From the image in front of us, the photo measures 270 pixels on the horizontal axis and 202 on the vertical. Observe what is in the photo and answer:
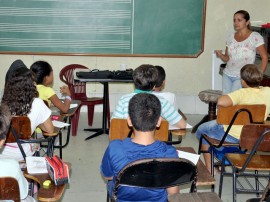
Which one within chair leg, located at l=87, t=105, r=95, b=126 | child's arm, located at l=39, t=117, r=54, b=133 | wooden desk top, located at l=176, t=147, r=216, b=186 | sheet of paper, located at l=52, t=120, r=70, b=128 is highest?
child's arm, located at l=39, t=117, r=54, b=133

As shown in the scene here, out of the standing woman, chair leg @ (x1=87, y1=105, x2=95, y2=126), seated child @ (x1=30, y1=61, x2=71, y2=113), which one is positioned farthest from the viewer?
chair leg @ (x1=87, y1=105, x2=95, y2=126)

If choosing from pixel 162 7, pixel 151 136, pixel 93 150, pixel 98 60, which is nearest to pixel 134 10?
pixel 162 7

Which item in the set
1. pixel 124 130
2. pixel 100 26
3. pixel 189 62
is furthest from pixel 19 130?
pixel 189 62

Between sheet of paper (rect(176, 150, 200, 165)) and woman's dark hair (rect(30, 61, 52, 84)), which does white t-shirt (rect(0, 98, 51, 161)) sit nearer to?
woman's dark hair (rect(30, 61, 52, 84))

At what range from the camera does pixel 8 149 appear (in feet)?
10.7

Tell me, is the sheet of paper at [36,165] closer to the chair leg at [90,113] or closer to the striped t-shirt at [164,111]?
the striped t-shirt at [164,111]

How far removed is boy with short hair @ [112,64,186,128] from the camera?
3.30m

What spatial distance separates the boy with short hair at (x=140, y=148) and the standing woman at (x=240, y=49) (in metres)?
3.03

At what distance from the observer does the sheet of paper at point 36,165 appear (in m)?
2.54

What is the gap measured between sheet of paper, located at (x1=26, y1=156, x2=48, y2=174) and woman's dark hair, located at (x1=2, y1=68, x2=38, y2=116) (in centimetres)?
63

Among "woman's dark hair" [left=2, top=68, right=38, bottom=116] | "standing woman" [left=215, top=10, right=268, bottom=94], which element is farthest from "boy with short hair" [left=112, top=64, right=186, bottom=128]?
"standing woman" [left=215, top=10, right=268, bottom=94]

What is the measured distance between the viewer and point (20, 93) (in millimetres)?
3234

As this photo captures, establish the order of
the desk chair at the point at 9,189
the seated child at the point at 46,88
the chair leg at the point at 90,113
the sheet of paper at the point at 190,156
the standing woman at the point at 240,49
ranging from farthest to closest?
the chair leg at the point at 90,113, the standing woman at the point at 240,49, the seated child at the point at 46,88, the sheet of paper at the point at 190,156, the desk chair at the point at 9,189

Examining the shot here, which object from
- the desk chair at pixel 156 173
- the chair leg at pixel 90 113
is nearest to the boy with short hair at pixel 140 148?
the desk chair at pixel 156 173
